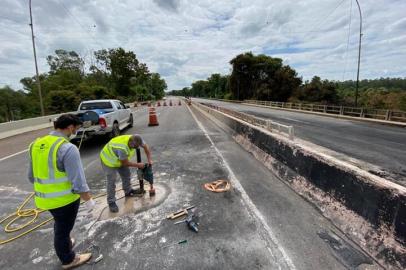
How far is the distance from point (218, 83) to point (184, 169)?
128 metres

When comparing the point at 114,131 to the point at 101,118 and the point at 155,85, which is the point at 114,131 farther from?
the point at 155,85

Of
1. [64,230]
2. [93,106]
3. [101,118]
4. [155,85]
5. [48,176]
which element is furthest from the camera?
[155,85]

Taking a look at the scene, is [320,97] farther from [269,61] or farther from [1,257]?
[1,257]

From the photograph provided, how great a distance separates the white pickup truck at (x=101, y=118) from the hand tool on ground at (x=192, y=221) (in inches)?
209

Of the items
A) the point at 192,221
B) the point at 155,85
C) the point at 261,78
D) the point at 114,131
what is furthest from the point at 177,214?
the point at 155,85

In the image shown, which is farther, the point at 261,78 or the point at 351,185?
the point at 261,78

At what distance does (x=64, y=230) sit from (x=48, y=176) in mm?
714

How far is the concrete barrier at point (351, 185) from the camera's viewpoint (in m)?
2.63

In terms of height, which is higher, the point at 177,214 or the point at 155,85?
the point at 155,85

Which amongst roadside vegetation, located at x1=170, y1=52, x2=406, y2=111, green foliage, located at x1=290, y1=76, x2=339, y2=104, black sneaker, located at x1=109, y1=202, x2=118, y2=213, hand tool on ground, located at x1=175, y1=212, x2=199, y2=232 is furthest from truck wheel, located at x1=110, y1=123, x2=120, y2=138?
roadside vegetation, located at x1=170, y1=52, x2=406, y2=111

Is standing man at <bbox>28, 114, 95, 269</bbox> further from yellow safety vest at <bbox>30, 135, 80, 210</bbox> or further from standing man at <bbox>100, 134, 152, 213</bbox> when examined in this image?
standing man at <bbox>100, 134, 152, 213</bbox>

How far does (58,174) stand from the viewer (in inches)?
102

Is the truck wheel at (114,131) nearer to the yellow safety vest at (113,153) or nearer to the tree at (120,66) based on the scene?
the yellow safety vest at (113,153)

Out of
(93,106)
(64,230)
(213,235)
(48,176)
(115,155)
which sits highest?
(93,106)
